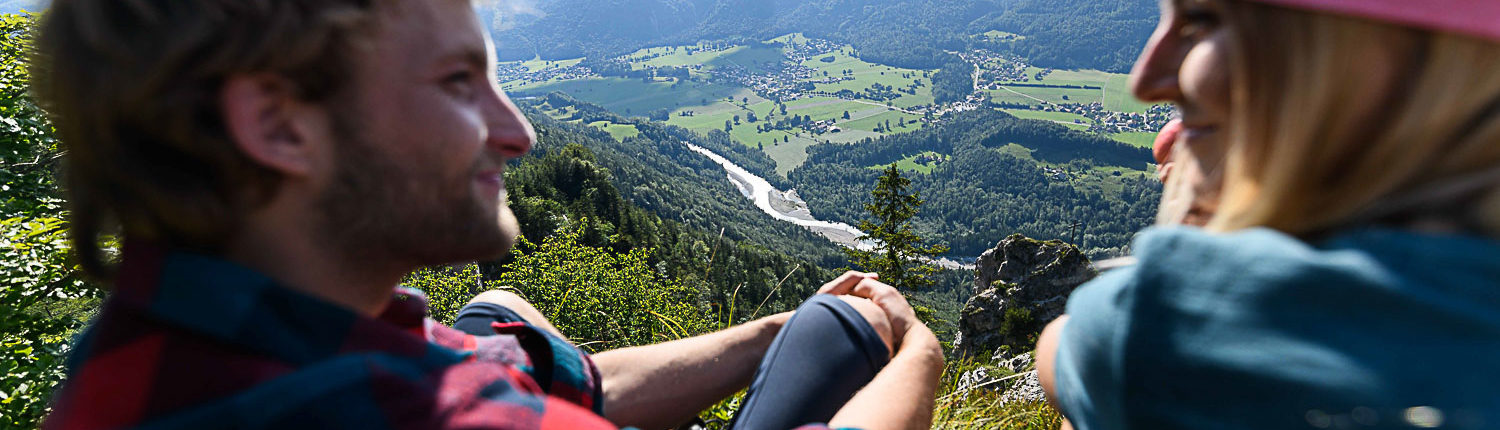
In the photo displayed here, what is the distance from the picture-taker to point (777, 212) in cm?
13825

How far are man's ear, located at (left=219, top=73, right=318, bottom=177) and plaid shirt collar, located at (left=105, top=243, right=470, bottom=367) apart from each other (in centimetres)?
22

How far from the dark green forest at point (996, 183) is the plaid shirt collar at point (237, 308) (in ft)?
399

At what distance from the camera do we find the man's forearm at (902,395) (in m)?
2.03

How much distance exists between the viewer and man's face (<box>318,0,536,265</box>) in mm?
1517

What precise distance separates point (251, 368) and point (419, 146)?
54cm

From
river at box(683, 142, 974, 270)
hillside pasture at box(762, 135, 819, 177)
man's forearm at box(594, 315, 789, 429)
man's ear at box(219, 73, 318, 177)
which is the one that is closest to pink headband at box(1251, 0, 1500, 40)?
man's ear at box(219, 73, 318, 177)

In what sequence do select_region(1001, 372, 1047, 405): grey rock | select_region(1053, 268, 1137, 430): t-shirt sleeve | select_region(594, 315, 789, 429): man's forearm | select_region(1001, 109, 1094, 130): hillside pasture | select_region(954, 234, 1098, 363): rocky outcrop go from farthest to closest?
select_region(1001, 109, 1094, 130): hillside pasture
select_region(954, 234, 1098, 363): rocky outcrop
select_region(1001, 372, 1047, 405): grey rock
select_region(594, 315, 789, 429): man's forearm
select_region(1053, 268, 1137, 430): t-shirt sleeve

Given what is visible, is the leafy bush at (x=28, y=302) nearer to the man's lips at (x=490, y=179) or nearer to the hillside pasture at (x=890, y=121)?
the man's lips at (x=490, y=179)

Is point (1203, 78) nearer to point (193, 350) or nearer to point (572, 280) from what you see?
point (193, 350)

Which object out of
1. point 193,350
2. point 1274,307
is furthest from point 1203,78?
point 193,350

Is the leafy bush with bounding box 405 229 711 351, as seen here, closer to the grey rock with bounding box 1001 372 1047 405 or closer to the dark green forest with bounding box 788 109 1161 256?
the grey rock with bounding box 1001 372 1047 405

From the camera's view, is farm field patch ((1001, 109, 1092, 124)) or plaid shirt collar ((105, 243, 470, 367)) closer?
plaid shirt collar ((105, 243, 470, 367))

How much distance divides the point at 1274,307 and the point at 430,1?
166cm

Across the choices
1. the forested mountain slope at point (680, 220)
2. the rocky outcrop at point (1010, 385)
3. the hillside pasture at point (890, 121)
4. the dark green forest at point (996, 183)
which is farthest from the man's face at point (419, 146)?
the hillside pasture at point (890, 121)
